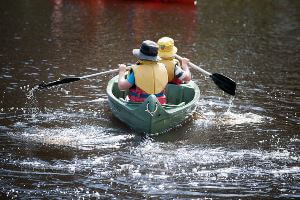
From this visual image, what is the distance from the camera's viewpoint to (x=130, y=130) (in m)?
9.84

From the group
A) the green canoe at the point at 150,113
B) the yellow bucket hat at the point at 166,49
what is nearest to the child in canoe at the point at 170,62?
the yellow bucket hat at the point at 166,49

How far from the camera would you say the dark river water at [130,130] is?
7707 mm

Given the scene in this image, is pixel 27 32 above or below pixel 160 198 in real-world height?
below

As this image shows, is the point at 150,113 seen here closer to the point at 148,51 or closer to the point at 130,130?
the point at 130,130

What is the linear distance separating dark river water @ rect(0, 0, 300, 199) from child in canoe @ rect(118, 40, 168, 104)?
→ 2.46 ft

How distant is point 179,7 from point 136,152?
58.5 ft

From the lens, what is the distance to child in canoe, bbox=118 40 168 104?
9.66m

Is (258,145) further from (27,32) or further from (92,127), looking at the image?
(27,32)

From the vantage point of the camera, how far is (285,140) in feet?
31.8

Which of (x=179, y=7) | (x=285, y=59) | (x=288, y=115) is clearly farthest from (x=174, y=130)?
(x=179, y=7)

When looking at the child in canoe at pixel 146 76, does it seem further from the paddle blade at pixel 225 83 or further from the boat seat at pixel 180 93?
the paddle blade at pixel 225 83

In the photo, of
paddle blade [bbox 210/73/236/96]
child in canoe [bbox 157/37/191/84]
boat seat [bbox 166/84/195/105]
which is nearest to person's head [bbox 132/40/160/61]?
child in canoe [bbox 157/37/191/84]

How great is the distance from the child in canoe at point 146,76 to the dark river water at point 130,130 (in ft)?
2.46

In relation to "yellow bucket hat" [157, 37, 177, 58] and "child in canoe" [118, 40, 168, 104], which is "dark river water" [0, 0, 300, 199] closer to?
"child in canoe" [118, 40, 168, 104]
